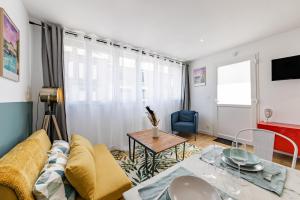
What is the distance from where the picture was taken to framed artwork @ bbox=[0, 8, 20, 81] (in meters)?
1.14

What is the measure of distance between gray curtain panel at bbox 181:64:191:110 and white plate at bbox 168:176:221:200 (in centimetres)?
365

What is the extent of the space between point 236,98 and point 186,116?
4.41ft

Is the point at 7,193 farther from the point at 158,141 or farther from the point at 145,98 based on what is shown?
the point at 145,98

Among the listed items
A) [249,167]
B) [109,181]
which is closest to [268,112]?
[249,167]

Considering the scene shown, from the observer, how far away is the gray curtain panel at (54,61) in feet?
7.10

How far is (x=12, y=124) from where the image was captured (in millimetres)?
1399

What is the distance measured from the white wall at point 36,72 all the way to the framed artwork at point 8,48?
31.4 inches

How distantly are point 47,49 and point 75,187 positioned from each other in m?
2.19

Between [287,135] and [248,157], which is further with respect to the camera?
[287,135]

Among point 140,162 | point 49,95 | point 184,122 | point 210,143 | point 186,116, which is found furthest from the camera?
point 186,116

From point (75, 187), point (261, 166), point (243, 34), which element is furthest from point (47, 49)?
point (243, 34)

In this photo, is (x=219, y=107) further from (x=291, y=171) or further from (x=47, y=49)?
(x=47, y=49)

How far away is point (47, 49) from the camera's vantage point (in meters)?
2.15

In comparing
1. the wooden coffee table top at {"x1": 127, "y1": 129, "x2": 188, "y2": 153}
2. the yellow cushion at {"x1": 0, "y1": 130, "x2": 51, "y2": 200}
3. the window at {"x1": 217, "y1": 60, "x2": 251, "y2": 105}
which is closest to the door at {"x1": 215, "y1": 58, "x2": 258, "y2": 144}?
the window at {"x1": 217, "y1": 60, "x2": 251, "y2": 105}
